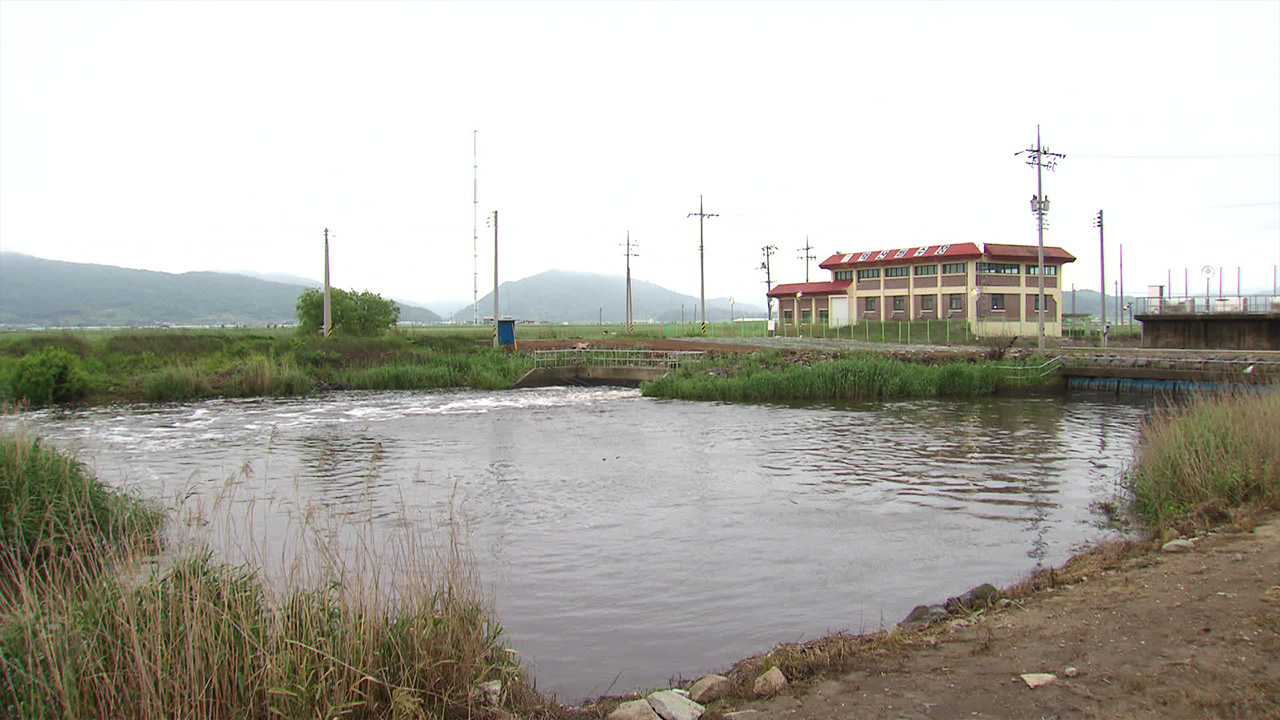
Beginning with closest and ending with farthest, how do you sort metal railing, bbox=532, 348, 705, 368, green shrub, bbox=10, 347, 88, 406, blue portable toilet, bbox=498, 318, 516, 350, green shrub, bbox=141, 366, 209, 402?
green shrub, bbox=10, 347, 88, 406, green shrub, bbox=141, 366, 209, 402, metal railing, bbox=532, 348, 705, 368, blue portable toilet, bbox=498, 318, 516, 350

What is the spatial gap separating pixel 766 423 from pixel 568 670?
65.4 ft

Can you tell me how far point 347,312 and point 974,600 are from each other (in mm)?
47399

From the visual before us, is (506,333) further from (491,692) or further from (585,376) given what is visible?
(491,692)


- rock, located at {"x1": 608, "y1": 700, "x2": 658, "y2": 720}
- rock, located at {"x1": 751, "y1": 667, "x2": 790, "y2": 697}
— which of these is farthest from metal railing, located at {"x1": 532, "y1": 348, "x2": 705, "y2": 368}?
rock, located at {"x1": 608, "y1": 700, "x2": 658, "y2": 720}

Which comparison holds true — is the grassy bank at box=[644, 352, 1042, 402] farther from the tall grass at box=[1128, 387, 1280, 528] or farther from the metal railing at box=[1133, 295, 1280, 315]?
the tall grass at box=[1128, 387, 1280, 528]

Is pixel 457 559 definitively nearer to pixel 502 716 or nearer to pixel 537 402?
pixel 502 716

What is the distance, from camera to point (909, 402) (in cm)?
3328

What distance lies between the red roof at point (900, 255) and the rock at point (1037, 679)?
59.4 metres

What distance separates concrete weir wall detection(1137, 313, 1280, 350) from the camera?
45.4 m

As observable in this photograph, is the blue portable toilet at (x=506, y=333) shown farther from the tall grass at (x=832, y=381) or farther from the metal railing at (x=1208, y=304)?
the metal railing at (x=1208, y=304)

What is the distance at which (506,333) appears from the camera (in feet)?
157

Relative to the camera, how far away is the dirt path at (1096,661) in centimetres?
557

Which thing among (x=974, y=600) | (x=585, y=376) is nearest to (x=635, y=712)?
(x=974, y=600)

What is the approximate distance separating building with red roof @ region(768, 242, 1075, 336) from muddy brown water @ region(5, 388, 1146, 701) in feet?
104
